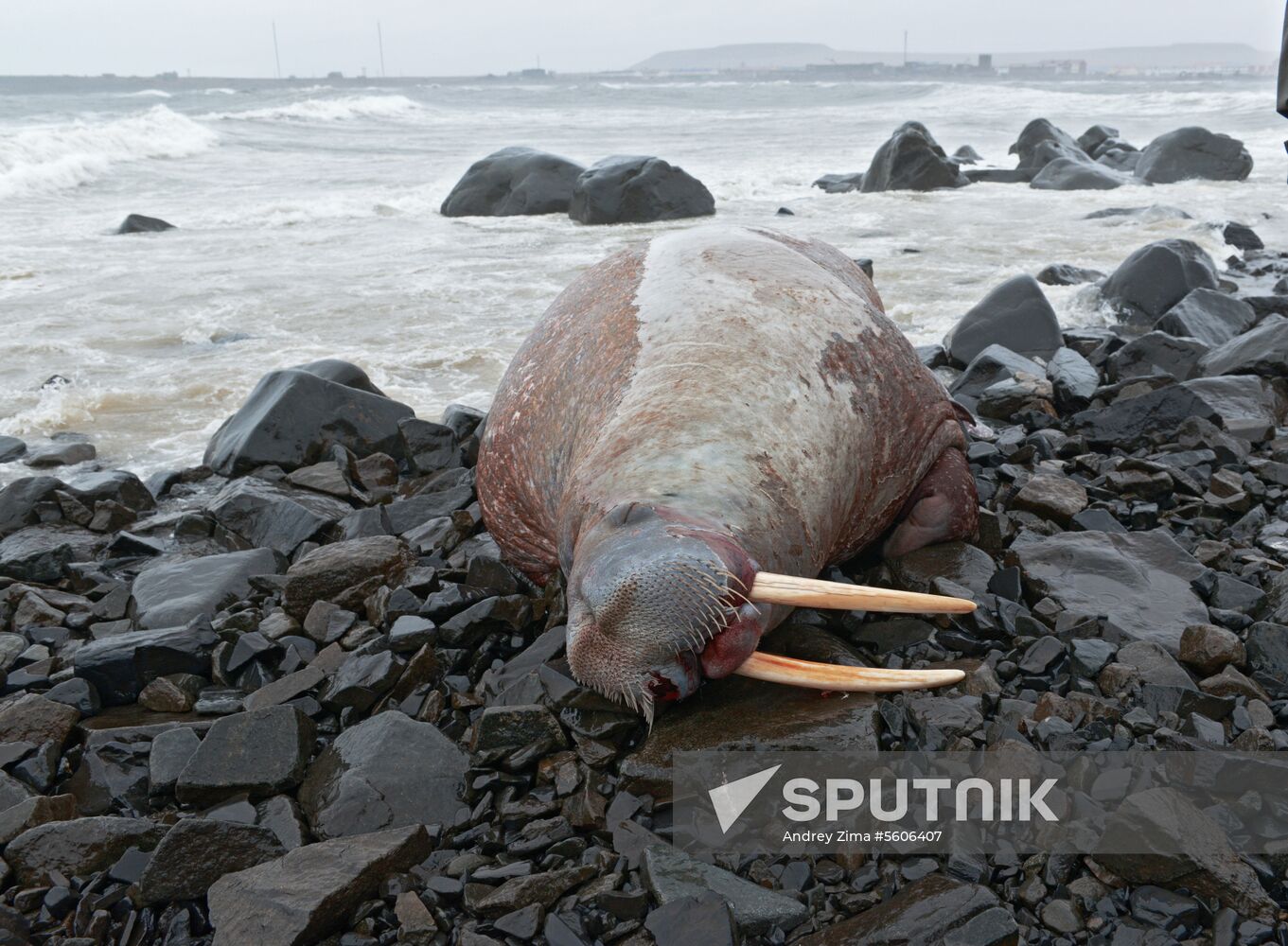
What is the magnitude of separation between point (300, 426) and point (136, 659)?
8.65 ft

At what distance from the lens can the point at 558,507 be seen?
148 inches

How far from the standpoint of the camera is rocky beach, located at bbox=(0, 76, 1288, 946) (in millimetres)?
2799

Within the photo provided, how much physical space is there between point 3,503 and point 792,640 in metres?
4.36

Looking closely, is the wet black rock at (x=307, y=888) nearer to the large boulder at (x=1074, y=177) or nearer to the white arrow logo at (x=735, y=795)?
the white arrow logo at (x=735, y=795)

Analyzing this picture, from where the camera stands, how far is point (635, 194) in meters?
16.3

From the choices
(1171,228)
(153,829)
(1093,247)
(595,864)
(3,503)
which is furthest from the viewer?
(1171,228)

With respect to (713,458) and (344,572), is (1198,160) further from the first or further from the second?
(713,458)

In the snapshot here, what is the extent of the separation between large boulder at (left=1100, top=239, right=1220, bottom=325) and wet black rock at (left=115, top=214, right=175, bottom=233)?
1318 centimetres

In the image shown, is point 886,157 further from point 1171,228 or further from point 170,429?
point 170,429

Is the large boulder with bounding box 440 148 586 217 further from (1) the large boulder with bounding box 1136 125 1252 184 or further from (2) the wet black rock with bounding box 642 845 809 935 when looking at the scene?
(2) the wet black rock with bounding box 642 845 809 935

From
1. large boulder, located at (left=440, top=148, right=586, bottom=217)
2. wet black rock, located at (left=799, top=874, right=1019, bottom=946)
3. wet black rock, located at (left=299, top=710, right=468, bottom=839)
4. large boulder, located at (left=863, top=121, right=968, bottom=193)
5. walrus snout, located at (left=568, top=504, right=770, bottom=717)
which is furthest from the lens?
large boulder, located at (left=863, top=121, right=968, bottom=193)

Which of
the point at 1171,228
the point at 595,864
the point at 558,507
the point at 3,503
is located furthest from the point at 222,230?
the point at 595,864

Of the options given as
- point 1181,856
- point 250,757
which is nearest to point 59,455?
point 250,757

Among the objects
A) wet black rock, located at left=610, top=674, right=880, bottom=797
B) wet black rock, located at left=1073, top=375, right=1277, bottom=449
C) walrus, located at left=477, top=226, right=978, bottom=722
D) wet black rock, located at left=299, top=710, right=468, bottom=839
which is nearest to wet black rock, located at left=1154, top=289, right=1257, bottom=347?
wet black rock, located at left=1073, top=375, right=1277, bottom=449
